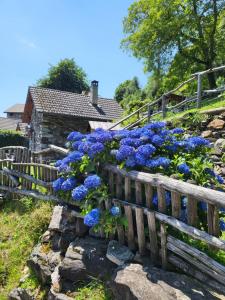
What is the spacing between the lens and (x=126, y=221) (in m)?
3.94

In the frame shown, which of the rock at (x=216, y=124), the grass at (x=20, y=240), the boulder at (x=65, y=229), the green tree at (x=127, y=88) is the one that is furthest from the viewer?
the green tree at (x=127, y=88)

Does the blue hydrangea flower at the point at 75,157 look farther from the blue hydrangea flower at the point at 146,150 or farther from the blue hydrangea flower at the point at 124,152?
the blue hydrangea flower at the point at 146,150

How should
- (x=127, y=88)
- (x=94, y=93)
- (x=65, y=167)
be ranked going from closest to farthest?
(x=65, y=167) < (x=94, y=93) < (x=127, y=88)

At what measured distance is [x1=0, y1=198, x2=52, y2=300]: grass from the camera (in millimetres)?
5613

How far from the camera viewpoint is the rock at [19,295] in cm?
478

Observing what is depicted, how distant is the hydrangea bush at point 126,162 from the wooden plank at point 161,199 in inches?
3.4

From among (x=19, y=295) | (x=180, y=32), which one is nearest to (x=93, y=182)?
(x=19, y=295)

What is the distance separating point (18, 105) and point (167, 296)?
2637 inches

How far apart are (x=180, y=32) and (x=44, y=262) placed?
752 inches

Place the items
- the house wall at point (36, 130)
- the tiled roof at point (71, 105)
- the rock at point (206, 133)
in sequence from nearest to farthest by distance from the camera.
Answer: the rock at point (206, 133) < the house wall at point (36, 130) < the tiled roof at point (71, 105)

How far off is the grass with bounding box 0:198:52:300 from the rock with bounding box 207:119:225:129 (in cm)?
459

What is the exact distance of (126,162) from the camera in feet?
13.2

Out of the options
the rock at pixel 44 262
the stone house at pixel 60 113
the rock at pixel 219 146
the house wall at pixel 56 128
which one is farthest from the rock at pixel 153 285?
the stone house at pixel 60 113

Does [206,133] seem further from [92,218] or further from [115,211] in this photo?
[92,218]
